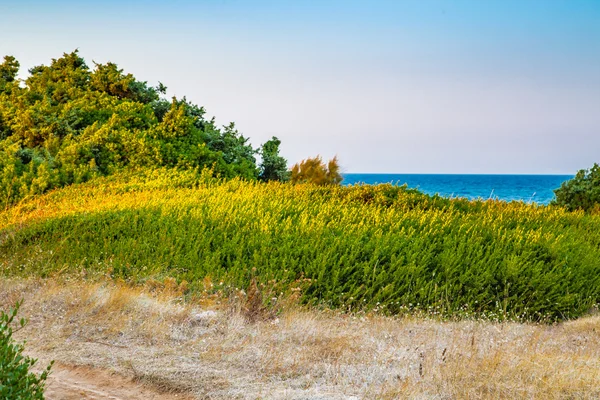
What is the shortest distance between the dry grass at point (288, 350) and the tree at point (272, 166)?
12.8m

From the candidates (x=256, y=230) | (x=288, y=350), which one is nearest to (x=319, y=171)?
(x=256, y=230)

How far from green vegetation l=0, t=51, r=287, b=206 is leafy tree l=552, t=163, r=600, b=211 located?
895 cm

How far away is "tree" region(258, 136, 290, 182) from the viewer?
2038 centimetres

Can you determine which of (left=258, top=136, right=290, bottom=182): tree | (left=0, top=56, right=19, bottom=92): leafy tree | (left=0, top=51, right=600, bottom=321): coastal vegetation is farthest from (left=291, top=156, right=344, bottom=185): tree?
(left=0, top=56, right=19, bottom=92): leafy tree

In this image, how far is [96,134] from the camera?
16.6m

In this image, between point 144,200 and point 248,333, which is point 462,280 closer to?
point 248,333

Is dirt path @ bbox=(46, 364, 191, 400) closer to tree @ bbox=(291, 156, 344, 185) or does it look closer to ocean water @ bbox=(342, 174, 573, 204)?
tree @ bbox=(291, 156, 344, 185)

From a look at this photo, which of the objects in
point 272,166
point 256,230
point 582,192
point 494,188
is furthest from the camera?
point 494,188

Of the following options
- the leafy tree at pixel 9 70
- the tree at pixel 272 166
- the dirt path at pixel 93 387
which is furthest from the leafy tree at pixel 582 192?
the leafy tree at pixel 9 70

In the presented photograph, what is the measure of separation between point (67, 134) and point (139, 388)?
13920 millimetres

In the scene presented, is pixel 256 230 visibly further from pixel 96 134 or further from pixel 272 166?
pixel 272 166

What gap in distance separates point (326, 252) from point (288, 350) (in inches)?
141

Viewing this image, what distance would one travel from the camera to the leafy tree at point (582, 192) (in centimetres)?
1751

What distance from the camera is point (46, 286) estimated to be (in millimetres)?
7641
